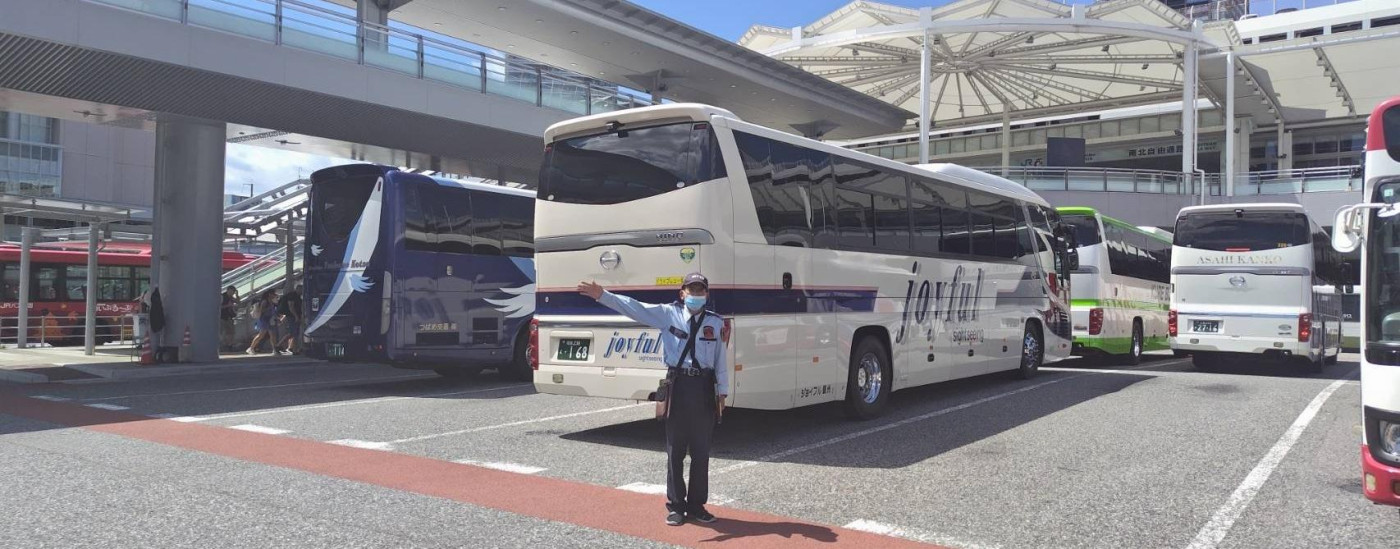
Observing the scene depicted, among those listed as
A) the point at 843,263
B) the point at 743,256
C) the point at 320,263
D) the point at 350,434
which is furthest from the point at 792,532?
the point at 320,263

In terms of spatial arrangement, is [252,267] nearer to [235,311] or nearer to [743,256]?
[235,311]

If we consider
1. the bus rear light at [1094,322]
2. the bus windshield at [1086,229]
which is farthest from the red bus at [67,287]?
the bus rear light at [1094,322]

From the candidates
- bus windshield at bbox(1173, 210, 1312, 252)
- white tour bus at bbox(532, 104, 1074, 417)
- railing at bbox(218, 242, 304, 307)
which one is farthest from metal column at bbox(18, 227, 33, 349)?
bus windshield at bbox(1173, 210, 1312, 252)

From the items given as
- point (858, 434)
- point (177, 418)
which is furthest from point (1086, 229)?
point (177, 418)

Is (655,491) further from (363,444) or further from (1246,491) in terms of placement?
(1246,491)

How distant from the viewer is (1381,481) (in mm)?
4980

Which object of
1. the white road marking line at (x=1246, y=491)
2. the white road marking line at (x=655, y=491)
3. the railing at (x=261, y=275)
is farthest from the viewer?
the railing at (x=261, y=275)

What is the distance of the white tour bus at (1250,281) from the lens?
16062mm

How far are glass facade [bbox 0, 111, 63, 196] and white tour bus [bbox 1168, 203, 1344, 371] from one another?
67.0 m

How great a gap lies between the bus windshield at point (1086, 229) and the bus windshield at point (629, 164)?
1272cm

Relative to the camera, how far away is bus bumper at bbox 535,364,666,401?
28.0ft

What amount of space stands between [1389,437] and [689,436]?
3.98m

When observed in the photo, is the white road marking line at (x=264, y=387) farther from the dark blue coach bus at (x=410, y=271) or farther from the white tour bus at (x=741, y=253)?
the white tour bus at (x=741, y=253)

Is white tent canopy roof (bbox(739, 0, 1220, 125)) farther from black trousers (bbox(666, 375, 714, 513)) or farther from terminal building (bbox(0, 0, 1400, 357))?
black trousers (bbox(666, 375, 714, 513))
